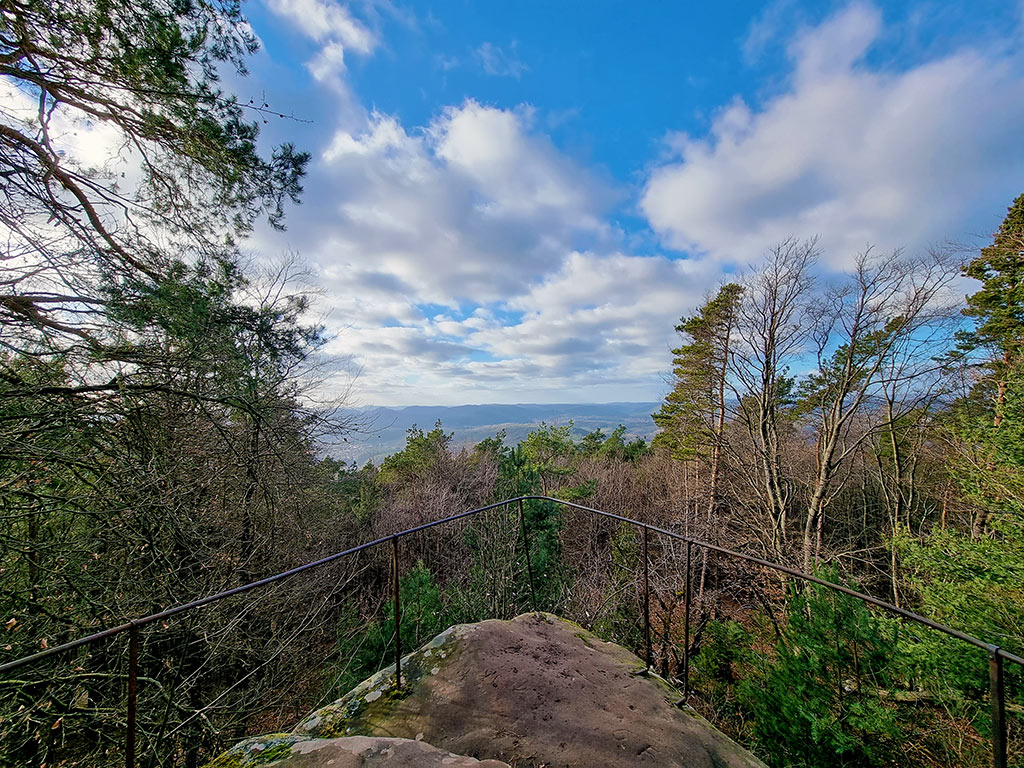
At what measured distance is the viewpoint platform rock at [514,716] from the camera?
5.58 ft

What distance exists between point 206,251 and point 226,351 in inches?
49.7

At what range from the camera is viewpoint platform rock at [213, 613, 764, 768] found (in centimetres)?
170

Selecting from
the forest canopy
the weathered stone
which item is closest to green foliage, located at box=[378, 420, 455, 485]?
the forest canopy

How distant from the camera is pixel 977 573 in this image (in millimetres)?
5707

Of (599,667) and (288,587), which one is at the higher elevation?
(599,667)

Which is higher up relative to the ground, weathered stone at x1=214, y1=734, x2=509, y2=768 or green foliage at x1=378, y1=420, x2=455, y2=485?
weathered stone at x1=214, y1=734, x2=509, y2=768

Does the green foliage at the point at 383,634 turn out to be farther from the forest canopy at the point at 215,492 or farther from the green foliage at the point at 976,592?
the green foliage at the point at 976,592

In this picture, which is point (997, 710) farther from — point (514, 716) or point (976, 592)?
point (976, 592)

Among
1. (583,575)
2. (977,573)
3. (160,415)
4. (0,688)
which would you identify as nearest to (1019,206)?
(977,573)

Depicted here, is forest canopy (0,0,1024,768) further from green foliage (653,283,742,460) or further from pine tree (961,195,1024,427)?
green foliage (653,283,742,460)

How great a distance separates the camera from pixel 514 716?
1.90m

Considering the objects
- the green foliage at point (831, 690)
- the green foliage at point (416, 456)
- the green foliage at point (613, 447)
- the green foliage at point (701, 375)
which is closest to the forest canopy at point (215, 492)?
the green foliage at point (831, 690)

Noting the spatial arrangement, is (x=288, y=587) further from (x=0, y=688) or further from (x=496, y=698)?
(x=496, y=698)

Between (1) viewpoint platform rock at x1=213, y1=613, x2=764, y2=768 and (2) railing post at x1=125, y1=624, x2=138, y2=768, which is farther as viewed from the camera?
(1) viewpoint platform rock at x1=213, y1=613, x2=764, y2=768
